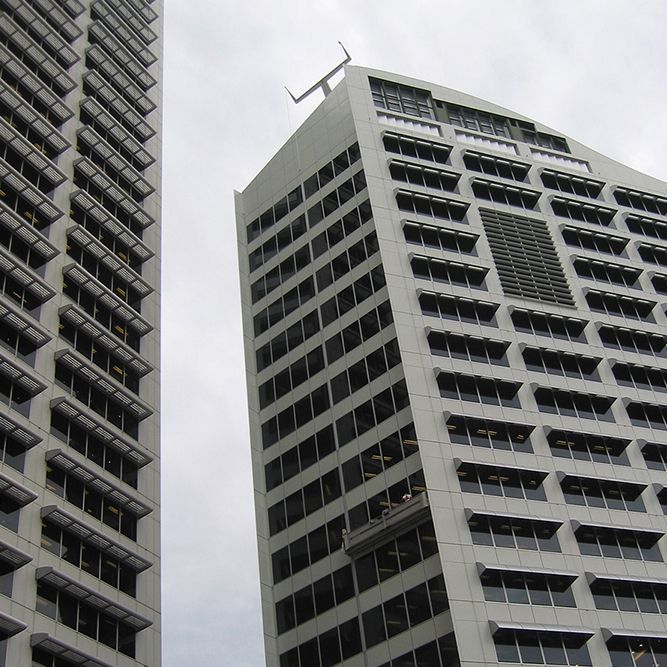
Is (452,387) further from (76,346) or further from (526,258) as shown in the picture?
(76,346)

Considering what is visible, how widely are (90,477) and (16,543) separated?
712 centimetres

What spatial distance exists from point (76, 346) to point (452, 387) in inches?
948

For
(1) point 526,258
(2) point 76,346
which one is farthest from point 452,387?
(2) point 76,346

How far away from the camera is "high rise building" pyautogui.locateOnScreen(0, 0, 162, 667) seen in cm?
4919

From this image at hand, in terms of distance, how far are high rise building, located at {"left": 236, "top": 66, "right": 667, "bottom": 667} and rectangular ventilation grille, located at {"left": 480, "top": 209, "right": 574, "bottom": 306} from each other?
19cm

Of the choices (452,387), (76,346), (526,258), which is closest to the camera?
(76,346)

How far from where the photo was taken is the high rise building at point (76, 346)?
49.2 metres

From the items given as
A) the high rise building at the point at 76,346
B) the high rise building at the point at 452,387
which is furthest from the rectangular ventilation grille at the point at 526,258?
the high rise building at the point at 76,346

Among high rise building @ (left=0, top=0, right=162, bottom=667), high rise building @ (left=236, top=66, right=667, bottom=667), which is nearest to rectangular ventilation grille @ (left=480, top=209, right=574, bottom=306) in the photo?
high rise building @ (left=236, top=66, right=667, bottom=667)

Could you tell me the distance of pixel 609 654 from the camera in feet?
169

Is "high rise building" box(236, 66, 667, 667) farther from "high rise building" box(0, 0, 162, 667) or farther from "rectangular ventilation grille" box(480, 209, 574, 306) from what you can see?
"high rise building" box(0, 0, 162, 667)

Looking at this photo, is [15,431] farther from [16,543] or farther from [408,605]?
[408,605]

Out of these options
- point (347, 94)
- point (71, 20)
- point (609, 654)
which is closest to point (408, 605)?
point (609, 654)

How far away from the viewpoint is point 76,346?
196 ft
